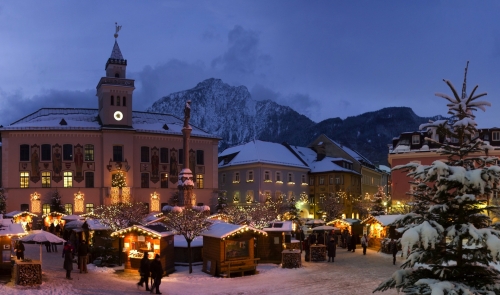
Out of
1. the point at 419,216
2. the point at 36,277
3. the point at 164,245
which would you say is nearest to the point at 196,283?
the point at 164,245

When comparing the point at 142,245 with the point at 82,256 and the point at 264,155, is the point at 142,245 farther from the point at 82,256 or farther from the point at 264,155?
the point at 264,155

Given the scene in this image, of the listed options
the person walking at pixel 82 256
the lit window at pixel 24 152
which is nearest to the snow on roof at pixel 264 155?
the lit window at pixel 24 152

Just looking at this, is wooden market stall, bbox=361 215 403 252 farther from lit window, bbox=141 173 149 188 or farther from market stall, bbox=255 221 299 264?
lit window, bbox=141 173 149 188

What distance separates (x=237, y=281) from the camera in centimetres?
2319

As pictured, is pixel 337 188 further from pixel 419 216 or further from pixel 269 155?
pixel 419 216

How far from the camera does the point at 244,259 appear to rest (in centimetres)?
2516

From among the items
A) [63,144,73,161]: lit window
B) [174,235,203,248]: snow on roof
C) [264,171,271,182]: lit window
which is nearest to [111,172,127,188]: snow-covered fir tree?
[63,144,73,161]: lit window

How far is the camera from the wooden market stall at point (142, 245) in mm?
24594

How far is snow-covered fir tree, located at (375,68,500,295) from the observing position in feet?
31.9

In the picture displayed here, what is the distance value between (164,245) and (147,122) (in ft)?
125

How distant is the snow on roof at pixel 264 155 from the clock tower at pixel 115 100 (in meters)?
15.0

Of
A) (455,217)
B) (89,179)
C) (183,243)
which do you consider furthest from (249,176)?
(455,217)

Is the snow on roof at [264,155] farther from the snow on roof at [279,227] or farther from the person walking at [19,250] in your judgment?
the person walking at [19,250]

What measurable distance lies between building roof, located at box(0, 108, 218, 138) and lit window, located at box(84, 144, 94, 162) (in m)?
1.79
